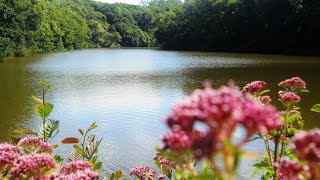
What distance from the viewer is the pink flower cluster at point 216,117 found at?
835 mm

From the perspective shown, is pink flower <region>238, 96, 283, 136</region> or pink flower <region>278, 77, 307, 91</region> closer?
pink flower <region>238, 96, 283, 136</region>

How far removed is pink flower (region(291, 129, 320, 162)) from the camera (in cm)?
97

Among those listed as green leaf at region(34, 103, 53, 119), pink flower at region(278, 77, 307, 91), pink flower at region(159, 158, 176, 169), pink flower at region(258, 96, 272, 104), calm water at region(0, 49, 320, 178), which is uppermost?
pink flower at region(278, 77, 307, 91)

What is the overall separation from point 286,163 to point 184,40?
87055 millimetres

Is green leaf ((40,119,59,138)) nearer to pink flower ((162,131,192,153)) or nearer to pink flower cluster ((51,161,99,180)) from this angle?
pink flower cluster ((51,161,99,180))

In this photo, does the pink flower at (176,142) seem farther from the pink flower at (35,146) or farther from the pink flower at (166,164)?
the pink flower at (166,164)

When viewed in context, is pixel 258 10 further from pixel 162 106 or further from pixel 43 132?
pixel 43 132

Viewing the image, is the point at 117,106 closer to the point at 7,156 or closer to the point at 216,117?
the point at 7,156

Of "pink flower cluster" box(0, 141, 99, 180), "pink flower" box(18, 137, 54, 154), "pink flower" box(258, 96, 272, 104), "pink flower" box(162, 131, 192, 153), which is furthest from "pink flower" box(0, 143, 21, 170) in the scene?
"pink flower" box(258, 96, 272, 104)

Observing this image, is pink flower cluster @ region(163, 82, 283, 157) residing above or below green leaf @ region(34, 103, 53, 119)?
above

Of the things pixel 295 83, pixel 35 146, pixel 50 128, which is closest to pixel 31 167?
pixel 35 146

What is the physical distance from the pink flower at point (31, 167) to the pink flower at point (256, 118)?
1078 millimetres

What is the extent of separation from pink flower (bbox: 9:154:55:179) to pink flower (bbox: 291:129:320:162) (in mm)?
1077

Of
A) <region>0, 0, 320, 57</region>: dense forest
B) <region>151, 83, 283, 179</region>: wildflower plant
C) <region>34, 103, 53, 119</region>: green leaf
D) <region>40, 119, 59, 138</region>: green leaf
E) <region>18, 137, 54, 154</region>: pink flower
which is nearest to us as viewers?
<region>151, 83, 283, 179</region>: wildflower plant
